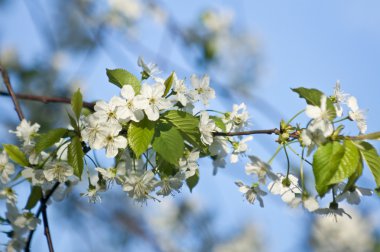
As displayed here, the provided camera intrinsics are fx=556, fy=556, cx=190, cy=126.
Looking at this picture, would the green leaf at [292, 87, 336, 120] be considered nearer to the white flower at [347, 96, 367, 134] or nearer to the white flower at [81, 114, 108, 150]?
the white flower at [347, 96, 367, 134]

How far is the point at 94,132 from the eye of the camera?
1.67 metres

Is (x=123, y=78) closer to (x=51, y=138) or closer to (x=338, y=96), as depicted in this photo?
(x=51, y=138)

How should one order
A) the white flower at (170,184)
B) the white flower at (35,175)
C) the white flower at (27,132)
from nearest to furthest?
the white flower at (170,184) < the white flower at (35,175) < the white flower at (27,132)

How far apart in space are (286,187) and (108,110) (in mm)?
593

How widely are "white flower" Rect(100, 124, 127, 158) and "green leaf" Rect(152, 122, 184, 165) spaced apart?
105mm

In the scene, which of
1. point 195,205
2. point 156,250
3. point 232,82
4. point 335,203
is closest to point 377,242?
point 195,205

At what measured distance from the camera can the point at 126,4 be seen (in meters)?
6.60

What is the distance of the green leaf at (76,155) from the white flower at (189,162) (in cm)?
30

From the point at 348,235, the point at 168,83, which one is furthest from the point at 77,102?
the point at 348,235

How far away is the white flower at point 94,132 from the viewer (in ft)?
5.41

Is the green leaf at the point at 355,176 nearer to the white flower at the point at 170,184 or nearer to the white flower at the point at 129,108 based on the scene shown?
the white flower at the point at 170,184

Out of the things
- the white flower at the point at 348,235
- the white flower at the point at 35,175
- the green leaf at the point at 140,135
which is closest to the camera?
the green leaf at the point at 140,135

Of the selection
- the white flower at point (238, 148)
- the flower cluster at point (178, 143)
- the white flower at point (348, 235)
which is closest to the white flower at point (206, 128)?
the flower cluster at point (178, 143)

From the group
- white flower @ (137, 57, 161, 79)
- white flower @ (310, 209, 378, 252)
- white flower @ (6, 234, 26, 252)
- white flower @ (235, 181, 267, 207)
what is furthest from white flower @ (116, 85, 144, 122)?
white flower @ (310, 209, 378, 252)
